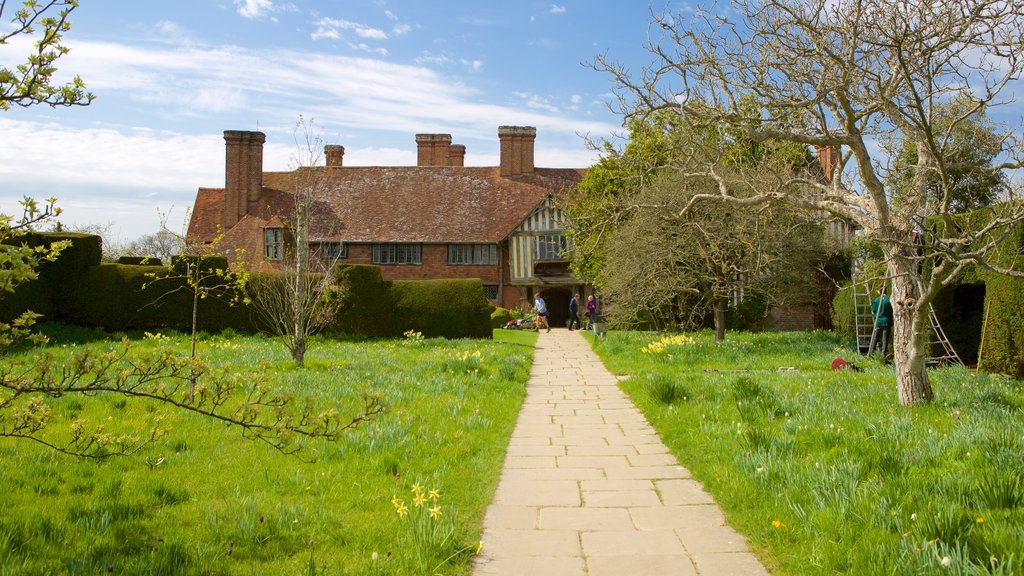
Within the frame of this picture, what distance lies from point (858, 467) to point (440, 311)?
20251 millimetres

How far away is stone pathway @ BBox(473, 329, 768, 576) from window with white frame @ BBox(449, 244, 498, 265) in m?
31.4

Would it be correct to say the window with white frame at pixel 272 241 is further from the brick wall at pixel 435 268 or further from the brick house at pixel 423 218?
the brick wall at pixel 435 268

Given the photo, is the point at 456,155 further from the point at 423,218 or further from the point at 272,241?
the point at 272,241

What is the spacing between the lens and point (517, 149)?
145ft

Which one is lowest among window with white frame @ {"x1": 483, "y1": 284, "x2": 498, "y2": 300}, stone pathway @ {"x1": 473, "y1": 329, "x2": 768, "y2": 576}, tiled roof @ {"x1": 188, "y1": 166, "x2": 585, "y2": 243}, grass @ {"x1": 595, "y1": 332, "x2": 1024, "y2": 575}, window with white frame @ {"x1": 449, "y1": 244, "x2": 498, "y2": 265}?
stone pathway @ {"x1": 473, "y1": 329, "x2": 768, "y2": 576}

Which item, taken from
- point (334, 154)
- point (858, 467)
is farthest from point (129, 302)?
point (334, 154)

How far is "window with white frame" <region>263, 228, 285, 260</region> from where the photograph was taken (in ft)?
127

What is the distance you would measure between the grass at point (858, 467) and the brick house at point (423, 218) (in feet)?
94.9

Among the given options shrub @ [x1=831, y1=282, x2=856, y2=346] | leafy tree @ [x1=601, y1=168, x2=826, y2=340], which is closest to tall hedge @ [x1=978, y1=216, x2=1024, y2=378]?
leafy tree @ [x1=601, y1=168, x2=826, y2=340]

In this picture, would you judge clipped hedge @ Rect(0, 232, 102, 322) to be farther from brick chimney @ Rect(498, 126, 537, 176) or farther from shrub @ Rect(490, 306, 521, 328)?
brick chimney @ Rect(498, 126, 537, 176)

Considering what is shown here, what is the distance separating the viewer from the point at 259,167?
137ft

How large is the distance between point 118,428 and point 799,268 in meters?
18.8

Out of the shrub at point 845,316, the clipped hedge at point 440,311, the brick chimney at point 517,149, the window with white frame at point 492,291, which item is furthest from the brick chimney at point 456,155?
the shrub at point 845,316

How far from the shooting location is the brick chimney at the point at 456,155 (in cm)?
4869
